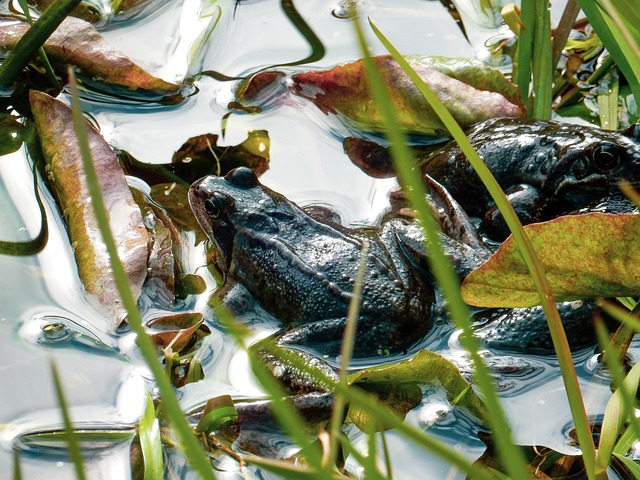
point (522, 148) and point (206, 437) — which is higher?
point (522, 148)

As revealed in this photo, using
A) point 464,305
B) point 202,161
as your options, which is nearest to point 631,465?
point 464,305

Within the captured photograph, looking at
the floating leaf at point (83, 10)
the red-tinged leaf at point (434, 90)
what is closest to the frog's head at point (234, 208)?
the red-tinged leaf at point (434, 90)

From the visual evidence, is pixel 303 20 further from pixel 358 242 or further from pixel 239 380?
pixel 239 380

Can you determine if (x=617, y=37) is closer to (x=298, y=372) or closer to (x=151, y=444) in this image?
(x=298, y=372)

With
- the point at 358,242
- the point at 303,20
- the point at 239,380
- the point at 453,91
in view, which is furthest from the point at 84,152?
the point at 303,20

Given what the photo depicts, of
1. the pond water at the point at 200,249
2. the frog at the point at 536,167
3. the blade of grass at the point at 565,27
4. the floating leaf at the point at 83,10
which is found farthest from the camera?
the floating leaf at the point at 83,10

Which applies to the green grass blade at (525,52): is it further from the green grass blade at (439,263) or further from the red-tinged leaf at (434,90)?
the green grass blade at (439,263)
